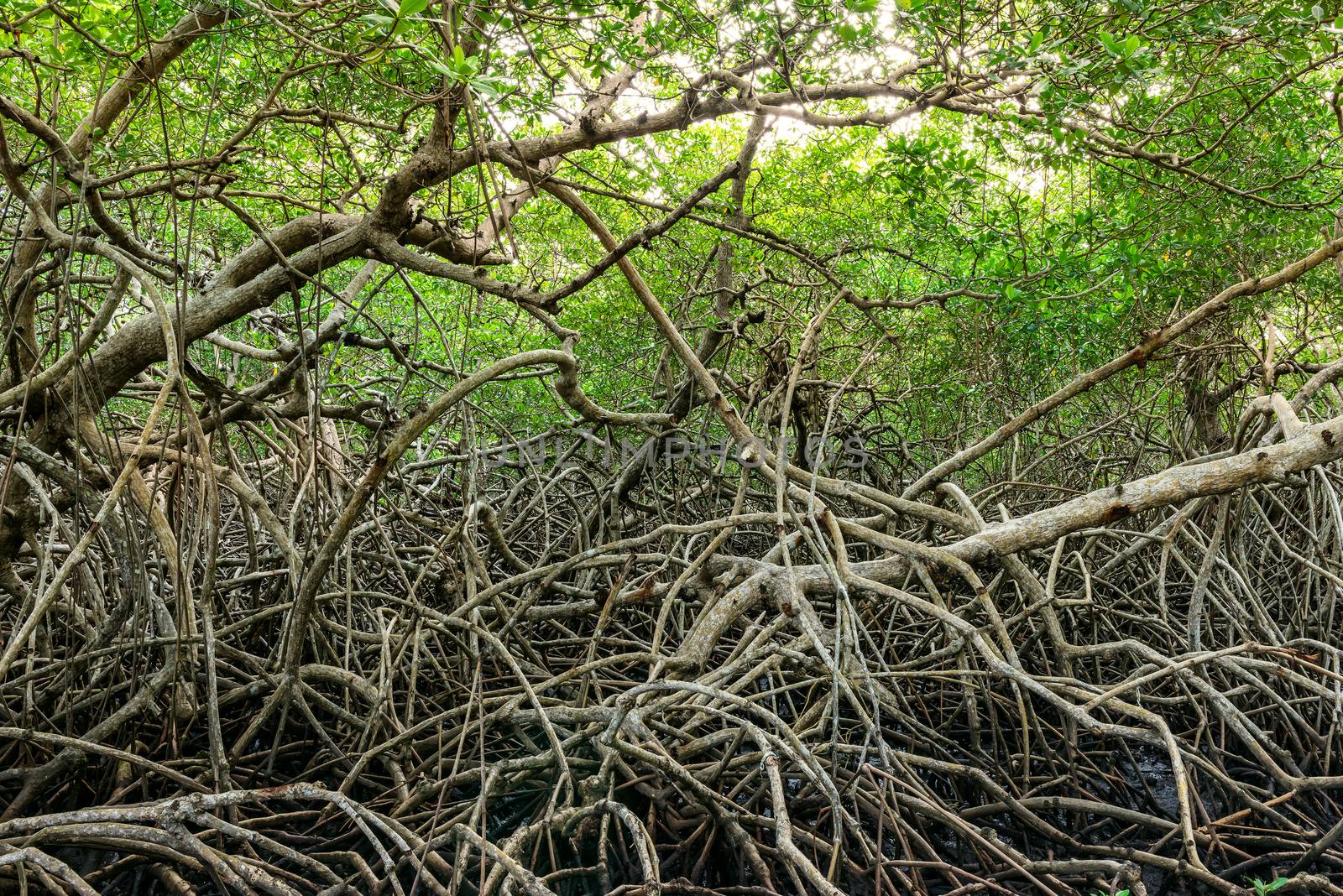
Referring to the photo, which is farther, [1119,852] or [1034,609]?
[1034,609]

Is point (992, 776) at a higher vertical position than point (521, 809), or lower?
lower

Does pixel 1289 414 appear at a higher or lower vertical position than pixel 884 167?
lower

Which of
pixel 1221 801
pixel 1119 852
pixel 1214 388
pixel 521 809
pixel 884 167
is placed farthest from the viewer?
pixel 1214 388

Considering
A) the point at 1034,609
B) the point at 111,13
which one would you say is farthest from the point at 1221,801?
the point at 111,13

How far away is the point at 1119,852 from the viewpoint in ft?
7.07

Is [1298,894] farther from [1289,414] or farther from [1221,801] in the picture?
[1289,414]

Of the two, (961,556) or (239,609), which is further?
(239,609)

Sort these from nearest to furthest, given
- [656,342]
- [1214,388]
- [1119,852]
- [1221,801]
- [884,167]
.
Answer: [1119,852] < [1221,801] < [884,167] < [1214,388] < [656,342]

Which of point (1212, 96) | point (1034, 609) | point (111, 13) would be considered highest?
point (111, 13)

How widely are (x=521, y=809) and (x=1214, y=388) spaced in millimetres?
3603

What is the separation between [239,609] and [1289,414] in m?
3.51

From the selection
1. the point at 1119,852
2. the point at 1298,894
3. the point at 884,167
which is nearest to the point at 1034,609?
the point at 1119,852

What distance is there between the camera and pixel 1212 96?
3404 mm

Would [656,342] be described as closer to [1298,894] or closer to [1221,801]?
[1221,801]
